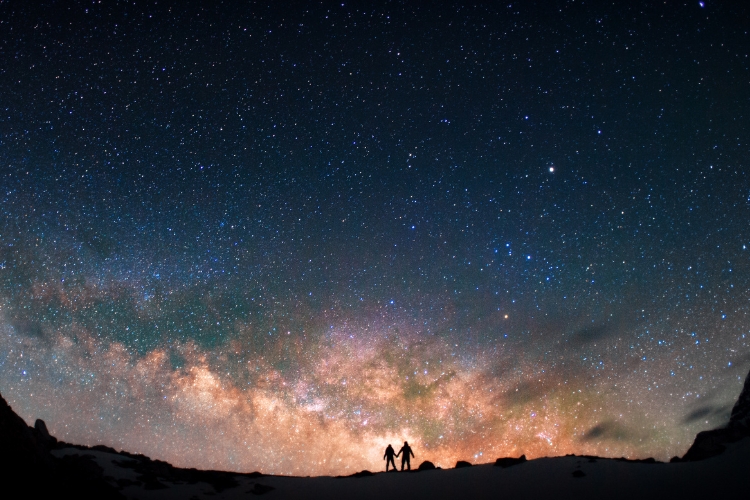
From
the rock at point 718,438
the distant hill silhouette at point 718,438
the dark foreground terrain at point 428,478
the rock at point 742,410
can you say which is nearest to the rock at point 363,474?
the dark foreground terrain at point 428,478

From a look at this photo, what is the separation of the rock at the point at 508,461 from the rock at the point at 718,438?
8.46m

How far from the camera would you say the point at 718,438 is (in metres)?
21.7

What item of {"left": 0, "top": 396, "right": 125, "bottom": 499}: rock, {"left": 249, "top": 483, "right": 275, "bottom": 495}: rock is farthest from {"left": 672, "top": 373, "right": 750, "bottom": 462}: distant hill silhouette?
{"left": 0, "top": 396, "right": 125, "bottom": 499}: rock

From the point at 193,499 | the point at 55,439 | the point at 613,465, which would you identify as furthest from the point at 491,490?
the point at 55,439

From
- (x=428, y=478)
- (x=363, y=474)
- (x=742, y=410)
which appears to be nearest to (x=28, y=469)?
(x=363, y=474)

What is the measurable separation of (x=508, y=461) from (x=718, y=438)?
39.9ft

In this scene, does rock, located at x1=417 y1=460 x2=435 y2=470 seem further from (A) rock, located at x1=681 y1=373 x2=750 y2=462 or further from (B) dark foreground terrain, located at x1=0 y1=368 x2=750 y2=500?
(A) rock, located at x1=681 y1=373 x2=750 y2=462

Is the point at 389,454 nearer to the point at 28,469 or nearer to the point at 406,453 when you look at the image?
the point at 406,453

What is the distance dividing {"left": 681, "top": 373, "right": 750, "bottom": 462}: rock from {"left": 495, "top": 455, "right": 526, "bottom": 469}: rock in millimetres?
8460

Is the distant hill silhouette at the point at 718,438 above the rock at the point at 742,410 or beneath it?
beneath

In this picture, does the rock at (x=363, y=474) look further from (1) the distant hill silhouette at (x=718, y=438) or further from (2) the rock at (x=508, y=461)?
(1) the distant hill silhouette at (x=718, y=438)

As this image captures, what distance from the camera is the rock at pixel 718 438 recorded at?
20281 mm

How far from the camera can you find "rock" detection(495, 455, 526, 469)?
2072 centimetres

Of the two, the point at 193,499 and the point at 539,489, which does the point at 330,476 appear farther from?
the point at 539,489
